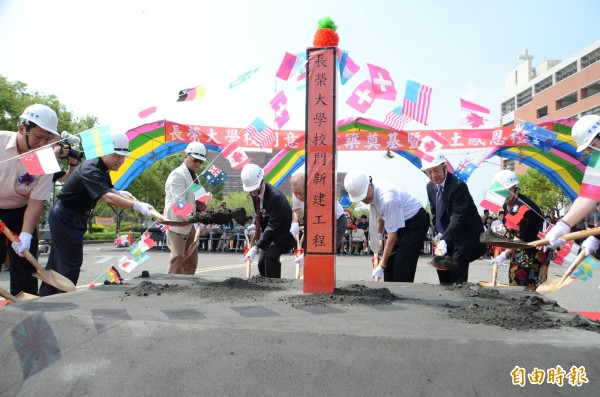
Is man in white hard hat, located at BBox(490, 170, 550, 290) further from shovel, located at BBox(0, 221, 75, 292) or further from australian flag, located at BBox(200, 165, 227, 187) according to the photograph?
shovel, located at BBox(0, 221, 75, 292)

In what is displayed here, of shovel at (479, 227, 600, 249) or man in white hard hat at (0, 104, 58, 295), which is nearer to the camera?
man in white hard hat at (0, 104, 58, 295)

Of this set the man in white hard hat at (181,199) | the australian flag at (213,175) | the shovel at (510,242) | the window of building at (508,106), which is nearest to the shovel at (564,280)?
the shovel at (510,242)

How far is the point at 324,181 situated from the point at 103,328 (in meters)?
1.86

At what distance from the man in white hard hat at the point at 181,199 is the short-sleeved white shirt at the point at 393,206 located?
209cm

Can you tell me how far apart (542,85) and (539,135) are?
42.3m

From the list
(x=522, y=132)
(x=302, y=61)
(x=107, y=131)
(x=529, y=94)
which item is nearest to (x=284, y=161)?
(x=522, y=132)

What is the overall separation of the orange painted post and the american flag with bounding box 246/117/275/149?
237 inches

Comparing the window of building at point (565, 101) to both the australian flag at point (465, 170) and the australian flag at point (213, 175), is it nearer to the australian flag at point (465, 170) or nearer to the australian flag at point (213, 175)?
the australian flag at point (465, 170)

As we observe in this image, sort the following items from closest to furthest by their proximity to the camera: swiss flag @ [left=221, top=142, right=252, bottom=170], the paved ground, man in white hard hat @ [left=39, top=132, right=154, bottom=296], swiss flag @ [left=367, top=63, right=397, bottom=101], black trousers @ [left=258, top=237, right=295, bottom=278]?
the paved ground < man in white hard hat @ [left=39, top=132, right=154, bottom=296] < swiss flag @ [left=367, top=63, right=397, bottom=101] < black trousers @ [left=258, top=237, right=295, bottom=278] < swiss flag @ [left=221, top=142, right=252, bottom=170]

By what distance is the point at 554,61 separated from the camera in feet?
161

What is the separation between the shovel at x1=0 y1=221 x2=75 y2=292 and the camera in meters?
3.48

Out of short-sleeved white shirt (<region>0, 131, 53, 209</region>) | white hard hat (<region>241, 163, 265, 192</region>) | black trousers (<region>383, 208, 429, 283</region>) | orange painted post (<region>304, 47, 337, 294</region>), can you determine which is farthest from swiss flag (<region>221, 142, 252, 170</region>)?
short-sleeved white shirt (<region>0, 131, 53, 209</region>)

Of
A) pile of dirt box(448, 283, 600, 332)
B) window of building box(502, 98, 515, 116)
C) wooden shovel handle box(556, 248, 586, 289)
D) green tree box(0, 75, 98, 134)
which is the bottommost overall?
pile of dirt box(448, 283, 600, 332)

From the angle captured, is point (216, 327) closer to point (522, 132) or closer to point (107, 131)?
point (107, 131)
